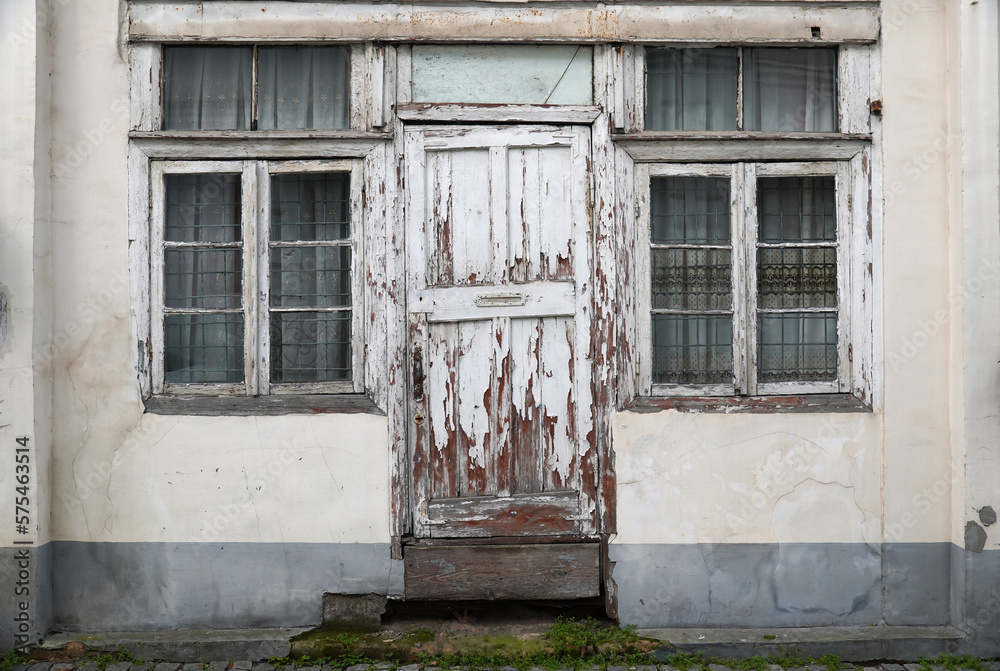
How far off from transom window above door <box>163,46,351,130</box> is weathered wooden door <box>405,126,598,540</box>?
52cm

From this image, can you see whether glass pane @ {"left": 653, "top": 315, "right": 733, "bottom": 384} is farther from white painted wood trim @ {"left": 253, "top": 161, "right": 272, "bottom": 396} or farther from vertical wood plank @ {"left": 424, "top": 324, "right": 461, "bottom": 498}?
white painted wood trim @ {"left": 253, "top": 161, "right": 272, "bottom": 396}

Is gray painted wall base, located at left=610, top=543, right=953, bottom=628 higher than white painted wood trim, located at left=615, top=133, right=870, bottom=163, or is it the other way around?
white painted wood trim, located at left=615, top=133, right=870, bottom=163

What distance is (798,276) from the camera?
4.31 m

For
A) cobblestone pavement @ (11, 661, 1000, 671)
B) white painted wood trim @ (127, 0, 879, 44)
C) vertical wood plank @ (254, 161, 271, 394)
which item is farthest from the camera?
vertical wood plank @ (254, 161, 271, 394)

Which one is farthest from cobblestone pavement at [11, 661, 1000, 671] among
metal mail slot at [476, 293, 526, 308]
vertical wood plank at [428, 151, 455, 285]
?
vertical wood plank at [428, 151, 455, 285]

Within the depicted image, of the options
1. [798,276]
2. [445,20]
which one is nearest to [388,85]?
[445,20]

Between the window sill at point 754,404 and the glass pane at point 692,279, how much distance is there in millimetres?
509

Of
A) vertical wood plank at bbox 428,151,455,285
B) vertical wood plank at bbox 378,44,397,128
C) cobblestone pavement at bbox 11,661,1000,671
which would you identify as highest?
vertical wood plank at bbox 378,44,397,128

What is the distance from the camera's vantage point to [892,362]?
13.6 ft

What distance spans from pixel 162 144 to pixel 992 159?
4.33m

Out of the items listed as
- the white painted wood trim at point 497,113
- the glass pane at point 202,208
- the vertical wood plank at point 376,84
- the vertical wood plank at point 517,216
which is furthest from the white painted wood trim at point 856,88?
the glass pane at point 202,208

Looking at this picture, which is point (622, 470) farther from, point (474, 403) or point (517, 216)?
point (517, 216)

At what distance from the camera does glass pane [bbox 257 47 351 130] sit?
167 inches

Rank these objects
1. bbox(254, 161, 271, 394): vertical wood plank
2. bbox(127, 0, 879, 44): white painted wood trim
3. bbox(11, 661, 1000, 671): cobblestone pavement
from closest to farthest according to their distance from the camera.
→ bbox(11, 661, 1000, 671): cobblestone pavement, bbox(127, 0, 879, 44): white painted wood trim, bbox(254, 161, 271, 394): vertical wood plank
